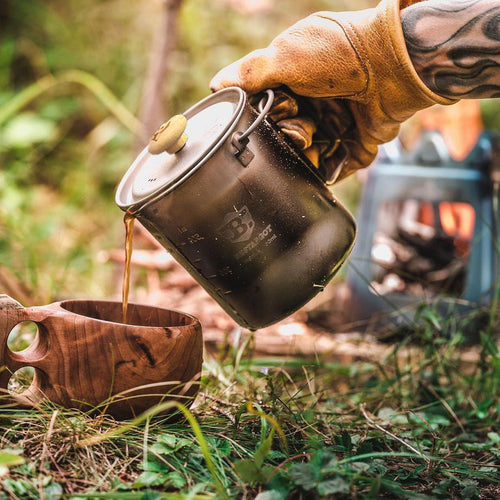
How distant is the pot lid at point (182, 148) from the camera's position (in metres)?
1.16

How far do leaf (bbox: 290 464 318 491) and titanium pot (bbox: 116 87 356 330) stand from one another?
0.39 meters

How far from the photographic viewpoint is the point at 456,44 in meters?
1.23

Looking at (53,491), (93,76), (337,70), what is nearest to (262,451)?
(53,491)

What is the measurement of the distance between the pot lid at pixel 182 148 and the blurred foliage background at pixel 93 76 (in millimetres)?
2573

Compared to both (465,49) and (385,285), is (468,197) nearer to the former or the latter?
(385,285)

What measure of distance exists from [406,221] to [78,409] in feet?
7.40

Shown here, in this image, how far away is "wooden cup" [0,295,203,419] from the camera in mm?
1142

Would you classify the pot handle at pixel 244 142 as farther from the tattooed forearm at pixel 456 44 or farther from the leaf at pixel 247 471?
the leaf at pixel 247 471

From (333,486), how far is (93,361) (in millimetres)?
519

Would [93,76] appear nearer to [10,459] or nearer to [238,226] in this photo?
[238,226]

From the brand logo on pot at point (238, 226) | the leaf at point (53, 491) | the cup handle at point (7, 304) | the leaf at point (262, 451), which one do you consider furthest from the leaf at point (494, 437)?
the cup handle at point (7, 304)

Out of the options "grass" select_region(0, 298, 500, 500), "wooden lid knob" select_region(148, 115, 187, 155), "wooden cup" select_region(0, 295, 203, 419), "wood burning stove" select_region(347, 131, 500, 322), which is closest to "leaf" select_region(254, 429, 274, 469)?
"grass" select_region(0, 298, 500, 500)

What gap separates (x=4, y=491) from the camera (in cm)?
96

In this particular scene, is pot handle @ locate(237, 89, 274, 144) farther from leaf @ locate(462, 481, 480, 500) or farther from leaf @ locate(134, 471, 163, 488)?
leaf @ locate(462, 481, 480, 500)
